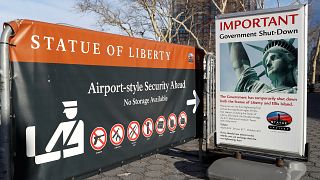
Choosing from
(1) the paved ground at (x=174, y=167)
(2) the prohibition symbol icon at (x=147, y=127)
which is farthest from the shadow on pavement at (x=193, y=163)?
(2) the prohibition symbol icon at (x=147, y=127)

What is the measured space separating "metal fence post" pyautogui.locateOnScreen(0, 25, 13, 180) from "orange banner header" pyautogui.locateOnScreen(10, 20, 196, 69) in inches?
2.4

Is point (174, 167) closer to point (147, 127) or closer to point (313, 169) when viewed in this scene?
point (147, 127)

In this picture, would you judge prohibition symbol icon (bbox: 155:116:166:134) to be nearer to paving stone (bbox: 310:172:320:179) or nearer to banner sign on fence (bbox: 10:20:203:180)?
banner sign on fence (bbox: 10:20:203:180)

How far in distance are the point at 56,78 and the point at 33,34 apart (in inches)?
17.2

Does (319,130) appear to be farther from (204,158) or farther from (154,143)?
(154,143)

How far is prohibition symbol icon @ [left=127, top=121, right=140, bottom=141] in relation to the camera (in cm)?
370

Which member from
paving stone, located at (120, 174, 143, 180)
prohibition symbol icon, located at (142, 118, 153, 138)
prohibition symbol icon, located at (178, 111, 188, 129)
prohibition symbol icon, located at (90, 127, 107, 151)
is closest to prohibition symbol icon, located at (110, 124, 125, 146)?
prohibition symbol icon, located at (90, 127, 107, 151)

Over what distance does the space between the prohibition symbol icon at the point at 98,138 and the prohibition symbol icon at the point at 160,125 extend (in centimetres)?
101

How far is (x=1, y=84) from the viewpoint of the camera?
2391 millimetres

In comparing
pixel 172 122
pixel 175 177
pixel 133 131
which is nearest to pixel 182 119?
pixel 172 122

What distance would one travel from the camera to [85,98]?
3090 mm

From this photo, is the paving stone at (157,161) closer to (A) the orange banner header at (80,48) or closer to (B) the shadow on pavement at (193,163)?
(B) the shadow on pavement at (193,163)

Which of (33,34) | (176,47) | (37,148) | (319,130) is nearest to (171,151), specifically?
(176,47)

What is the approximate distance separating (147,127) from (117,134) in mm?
582
